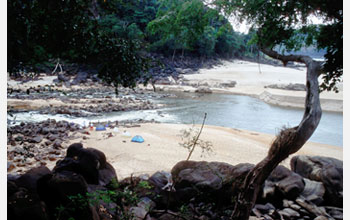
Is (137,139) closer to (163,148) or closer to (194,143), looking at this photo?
(163,148)

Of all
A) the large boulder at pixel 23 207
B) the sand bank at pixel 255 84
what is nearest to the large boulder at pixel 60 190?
the large boulder at pixel 23 207

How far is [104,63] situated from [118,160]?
360 cm

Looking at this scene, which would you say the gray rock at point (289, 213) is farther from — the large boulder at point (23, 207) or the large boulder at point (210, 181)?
the large boulder at point (23, 207)

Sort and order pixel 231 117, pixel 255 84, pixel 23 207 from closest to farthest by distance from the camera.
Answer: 1. pixel 23 207
2. pixel 231 117
3. pixel 255 84

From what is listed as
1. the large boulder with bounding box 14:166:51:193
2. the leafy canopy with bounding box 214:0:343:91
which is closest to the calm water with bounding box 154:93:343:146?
the leafy canopy with bounding box 214:0:343:91

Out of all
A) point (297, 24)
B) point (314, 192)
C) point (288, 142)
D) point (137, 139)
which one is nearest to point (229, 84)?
point (137, 139)

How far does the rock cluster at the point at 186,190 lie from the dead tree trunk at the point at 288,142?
1.04ft

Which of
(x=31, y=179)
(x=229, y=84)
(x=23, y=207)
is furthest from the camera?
(x=229, y=84)

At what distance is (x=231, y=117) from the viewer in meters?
15.3

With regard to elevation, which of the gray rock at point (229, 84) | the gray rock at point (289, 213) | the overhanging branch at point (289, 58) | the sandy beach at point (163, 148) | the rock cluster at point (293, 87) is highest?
the overhanging branch at point (289, 58)

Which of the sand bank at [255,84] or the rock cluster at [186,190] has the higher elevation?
the sand bank at [255,84]

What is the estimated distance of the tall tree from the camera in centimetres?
247

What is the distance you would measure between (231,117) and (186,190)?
40.2ft

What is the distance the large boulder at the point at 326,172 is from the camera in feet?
12.0
